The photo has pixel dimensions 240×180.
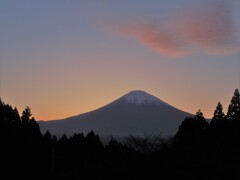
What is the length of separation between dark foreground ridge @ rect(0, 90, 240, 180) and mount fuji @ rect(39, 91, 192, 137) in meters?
127

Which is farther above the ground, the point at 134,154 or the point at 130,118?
the point at 130,118

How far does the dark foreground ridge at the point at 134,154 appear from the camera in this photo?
512 inches

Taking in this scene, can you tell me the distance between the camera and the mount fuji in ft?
528

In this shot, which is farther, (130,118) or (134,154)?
(130,118)

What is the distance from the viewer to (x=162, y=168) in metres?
14.1

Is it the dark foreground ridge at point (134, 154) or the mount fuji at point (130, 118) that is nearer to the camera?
the dark foreground ridge at point (134, 154)

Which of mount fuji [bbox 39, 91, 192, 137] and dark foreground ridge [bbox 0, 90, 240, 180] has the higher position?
mount fuji [bbox 39, 91, 192, 137]

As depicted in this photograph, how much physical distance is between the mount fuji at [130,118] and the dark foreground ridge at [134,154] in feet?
416

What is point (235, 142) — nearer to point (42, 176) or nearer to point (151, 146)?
point (151, 146)

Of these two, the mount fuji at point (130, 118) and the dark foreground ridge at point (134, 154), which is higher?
the mount fuji at point (130, 118)

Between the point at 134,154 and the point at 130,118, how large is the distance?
15481cm

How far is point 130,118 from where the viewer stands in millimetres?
171250

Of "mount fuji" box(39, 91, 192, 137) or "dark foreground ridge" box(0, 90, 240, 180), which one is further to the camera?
"mount fuji" box(39, 91, 192, 137)

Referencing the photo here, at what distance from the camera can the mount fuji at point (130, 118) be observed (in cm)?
16088
